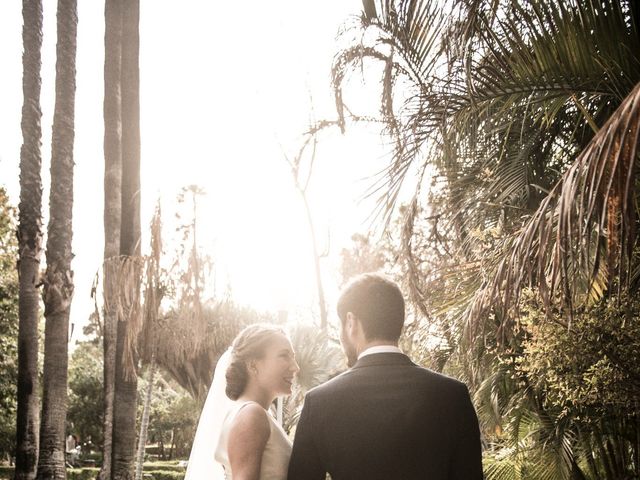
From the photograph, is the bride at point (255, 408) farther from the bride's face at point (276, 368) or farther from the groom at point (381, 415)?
the groom at point (381, 415)

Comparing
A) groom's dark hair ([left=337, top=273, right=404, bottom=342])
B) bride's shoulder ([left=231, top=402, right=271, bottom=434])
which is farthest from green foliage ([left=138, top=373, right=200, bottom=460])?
groom's dark hair ([left=337, top=273, right=404, bottom=342])

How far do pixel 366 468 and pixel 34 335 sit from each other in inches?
350

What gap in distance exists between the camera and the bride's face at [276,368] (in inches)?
136

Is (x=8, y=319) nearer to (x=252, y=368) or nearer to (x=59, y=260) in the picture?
(x=59, y=260)

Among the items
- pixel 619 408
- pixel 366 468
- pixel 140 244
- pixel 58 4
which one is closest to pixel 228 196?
pixel 140 244

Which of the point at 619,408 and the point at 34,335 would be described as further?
the point at 34,335

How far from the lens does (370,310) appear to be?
8.32 feet

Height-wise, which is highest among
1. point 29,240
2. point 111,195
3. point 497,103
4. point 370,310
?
point 497,103

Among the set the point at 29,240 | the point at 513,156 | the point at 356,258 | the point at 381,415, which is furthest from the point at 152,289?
the point at 356,258

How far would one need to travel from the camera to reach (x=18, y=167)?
33.1 feet

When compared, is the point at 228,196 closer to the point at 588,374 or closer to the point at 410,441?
the point at 588,374

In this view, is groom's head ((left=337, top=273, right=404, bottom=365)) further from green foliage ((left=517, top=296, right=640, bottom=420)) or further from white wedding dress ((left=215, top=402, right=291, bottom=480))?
green foliage ((left=517, top=296, right=640, bottom=420))

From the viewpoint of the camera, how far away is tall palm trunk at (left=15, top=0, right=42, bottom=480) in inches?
386

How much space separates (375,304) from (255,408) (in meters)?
0.99
